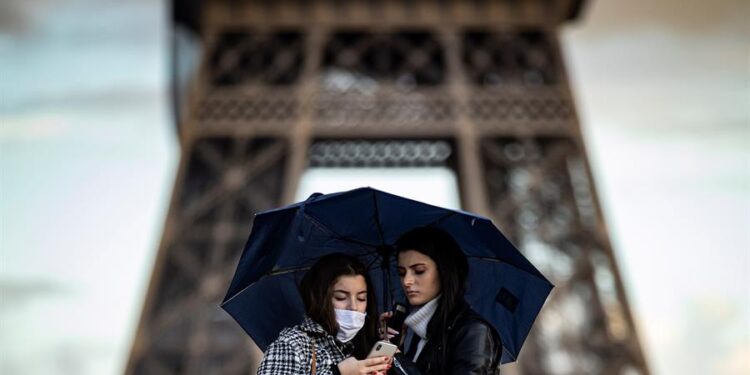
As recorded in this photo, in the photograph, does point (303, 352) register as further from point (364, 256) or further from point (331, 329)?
point (364, 256)

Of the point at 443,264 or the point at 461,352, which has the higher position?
the point at 443,264

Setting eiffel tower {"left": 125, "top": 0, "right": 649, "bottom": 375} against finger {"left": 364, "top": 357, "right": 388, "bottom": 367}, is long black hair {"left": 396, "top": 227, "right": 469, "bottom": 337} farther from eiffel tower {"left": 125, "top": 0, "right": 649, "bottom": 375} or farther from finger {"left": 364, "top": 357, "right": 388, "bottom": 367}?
eiffel tower {"left": 125, "top": 0, "right": 649, "bottom": 375}

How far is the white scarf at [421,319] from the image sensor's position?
7.80ft

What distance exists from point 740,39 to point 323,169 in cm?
748

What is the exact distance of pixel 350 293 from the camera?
2.32 meters

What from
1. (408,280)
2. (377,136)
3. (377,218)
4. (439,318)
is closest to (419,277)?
(408,280)

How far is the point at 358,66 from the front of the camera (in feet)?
44.8

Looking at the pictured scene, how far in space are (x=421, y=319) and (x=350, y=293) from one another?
0.83ft

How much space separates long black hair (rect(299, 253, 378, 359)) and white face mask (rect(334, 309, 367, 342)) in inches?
0.6

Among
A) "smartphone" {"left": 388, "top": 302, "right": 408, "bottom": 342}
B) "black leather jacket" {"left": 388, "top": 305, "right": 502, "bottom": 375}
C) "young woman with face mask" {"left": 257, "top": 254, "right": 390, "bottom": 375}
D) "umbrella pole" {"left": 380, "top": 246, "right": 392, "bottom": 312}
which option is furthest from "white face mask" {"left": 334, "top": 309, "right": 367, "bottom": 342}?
"umbrella pole" {"left": 380, "top": 246, "right": 392, "bottom": 312}

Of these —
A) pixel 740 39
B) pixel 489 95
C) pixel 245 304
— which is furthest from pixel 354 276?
pixel 740 39

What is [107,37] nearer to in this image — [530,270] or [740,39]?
[740,39]

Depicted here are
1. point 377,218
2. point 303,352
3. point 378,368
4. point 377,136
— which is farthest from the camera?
point 377,136

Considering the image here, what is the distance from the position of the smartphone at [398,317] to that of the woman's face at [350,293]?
0.24 meters
